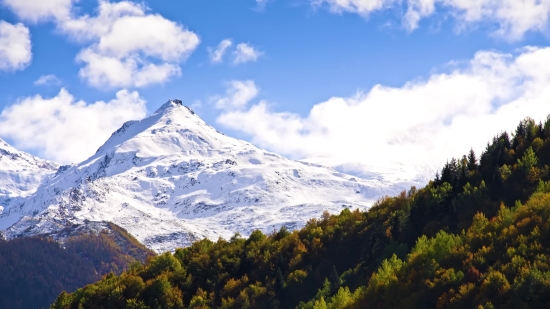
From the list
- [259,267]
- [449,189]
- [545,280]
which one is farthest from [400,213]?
[545,280]

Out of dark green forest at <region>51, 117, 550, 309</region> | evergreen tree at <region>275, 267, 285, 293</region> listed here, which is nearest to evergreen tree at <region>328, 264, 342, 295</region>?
dark green forest at <region>51, 117, 550, 309</region>

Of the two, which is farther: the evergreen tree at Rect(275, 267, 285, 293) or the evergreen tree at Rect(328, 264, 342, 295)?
the evergreen tree at Rect(275, 267, 285, 293)

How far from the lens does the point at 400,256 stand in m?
104

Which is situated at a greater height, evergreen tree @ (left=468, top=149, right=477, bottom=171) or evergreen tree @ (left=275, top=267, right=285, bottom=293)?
evergreen tree @ (left=468, top=149, right=477, bottom=171)

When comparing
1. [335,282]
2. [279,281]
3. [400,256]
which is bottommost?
[335,282]

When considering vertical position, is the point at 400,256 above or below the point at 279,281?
above

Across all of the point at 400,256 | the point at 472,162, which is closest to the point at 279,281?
the point at 400,256

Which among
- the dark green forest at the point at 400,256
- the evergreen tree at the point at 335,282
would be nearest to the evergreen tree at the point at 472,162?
the dark green forest at the point at 400,256

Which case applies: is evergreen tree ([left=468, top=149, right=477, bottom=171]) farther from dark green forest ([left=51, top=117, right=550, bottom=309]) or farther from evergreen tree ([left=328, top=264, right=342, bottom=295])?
evergreen tree ([left=328, top=264, right=342, bottom=295])

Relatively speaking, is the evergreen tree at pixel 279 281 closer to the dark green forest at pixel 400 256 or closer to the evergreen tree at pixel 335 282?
the dark green forest at pixel 400 256

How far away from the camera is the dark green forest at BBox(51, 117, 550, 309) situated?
254 ft

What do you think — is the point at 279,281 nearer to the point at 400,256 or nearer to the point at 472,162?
the point at 400,256

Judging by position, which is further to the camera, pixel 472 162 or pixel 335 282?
pixel 472 162

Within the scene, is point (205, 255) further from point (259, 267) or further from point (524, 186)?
point (524, 186)
